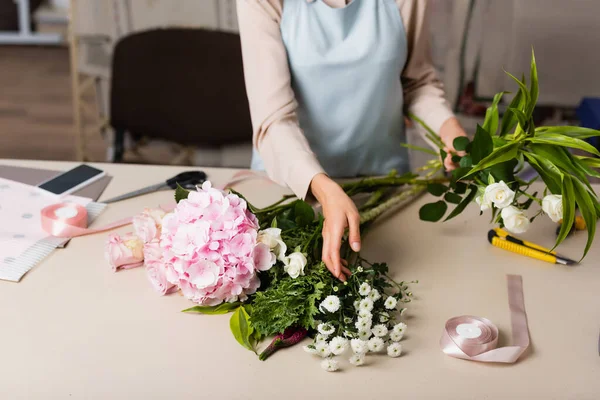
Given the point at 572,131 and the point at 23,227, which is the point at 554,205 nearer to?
the point at 572,131

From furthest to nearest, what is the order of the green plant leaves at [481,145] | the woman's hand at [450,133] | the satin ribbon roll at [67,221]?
the woman's hand at [450,133]
the satin ribbon roll at [67,221]
the green plant leaves at [481,145]

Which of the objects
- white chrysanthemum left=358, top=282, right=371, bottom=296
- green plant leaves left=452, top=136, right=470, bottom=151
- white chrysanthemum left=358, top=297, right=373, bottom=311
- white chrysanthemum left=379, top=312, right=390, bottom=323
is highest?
green plant leaves left=452, top=136, right=470, bottom=151

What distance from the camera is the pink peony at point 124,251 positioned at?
3.48ft

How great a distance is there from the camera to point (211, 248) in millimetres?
926

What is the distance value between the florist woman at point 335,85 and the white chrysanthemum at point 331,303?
23 cm

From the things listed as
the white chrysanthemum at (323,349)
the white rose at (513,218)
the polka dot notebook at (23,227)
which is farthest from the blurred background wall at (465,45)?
the white chrysanthemum at (323,349)

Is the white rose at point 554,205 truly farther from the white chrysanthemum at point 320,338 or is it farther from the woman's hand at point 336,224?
the white chrysanthemum at point 320,338

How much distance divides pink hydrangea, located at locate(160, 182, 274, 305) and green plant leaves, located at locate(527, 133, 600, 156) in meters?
0.44

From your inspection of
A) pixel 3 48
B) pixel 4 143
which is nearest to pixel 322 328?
pixel 4 143

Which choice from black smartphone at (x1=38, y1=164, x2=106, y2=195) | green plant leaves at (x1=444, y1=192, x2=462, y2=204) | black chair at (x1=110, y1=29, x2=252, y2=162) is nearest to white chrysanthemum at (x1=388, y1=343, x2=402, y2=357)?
green plant leaves at (x1=444, y1=192, x2=462, y2=204)

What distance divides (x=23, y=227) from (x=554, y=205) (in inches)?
34.7

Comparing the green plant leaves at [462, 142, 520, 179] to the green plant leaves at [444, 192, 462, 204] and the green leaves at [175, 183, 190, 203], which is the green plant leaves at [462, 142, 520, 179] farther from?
the green leaves at [175, 183, 190, 203]

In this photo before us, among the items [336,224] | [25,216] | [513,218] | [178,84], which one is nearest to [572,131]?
[513,218]

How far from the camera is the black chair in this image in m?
2.34
